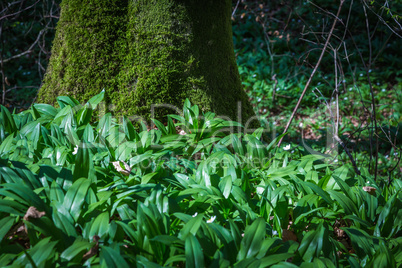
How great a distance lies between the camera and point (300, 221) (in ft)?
6.63

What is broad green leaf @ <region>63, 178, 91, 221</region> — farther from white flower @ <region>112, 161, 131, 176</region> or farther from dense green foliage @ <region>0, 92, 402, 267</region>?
white flower @ <region>112, 161, 131, 176</region>

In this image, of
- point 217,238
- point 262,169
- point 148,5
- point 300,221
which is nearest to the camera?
point 217,238

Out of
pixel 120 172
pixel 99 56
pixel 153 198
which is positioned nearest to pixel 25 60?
pixel 99 56

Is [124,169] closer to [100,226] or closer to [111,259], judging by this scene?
[100,226]

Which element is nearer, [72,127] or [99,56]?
[72,127]

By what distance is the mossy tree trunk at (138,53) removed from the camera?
2934 millimetres

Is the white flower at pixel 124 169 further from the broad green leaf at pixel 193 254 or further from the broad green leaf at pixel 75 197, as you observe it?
the broad green leaf at pixel 193 254

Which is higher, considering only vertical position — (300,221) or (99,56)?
(99,56)

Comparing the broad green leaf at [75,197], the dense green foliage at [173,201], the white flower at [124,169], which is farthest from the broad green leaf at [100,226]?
the white flower at [124,169]

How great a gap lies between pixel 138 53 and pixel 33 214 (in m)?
1.73

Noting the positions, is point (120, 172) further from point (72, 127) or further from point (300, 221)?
point (300, 221)

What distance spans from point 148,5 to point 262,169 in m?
1.60

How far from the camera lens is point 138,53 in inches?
116

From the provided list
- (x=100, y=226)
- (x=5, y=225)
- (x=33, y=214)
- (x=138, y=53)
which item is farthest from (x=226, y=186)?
(x=138, y=53)
